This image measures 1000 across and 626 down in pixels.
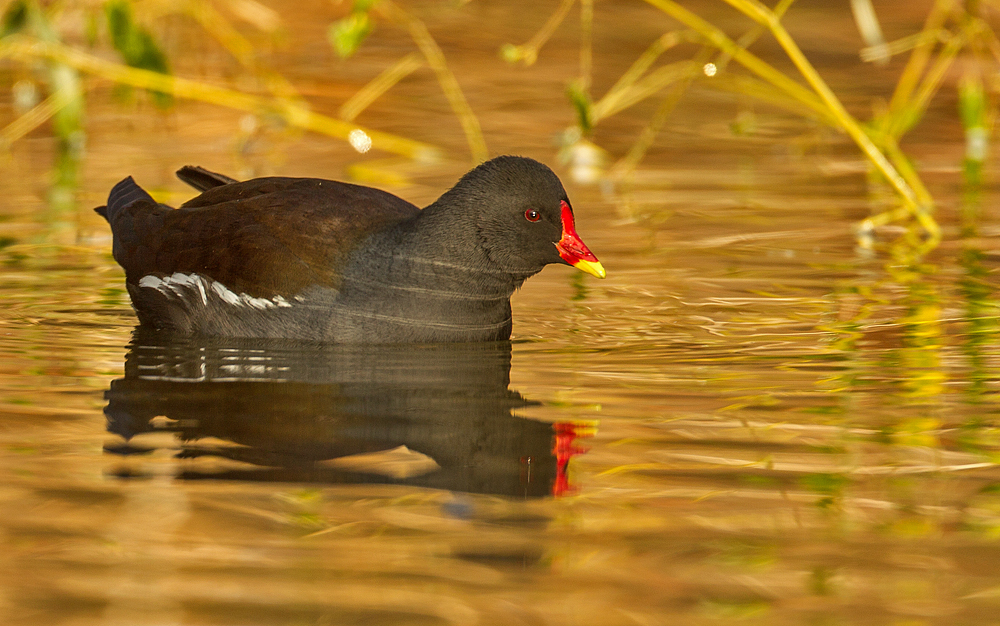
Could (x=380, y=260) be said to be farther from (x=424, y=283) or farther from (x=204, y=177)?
(x=204, y=177)

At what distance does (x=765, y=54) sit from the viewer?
15.6m

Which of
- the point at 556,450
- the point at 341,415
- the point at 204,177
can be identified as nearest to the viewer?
the point at 556,450

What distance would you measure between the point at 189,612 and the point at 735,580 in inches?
46.2

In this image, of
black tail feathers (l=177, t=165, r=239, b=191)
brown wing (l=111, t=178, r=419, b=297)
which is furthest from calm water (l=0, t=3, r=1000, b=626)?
black tail feathers (l=177, t=165, r=239, b=191)

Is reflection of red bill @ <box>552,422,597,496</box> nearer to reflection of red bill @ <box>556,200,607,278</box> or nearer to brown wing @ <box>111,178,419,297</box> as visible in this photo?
reflection of red bill @ <box>556,200,607,278</box>

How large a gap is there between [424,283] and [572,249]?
594 millimetres

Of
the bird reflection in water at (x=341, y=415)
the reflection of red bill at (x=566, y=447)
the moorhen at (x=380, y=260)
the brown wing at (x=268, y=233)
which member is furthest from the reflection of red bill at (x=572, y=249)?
the reflection of red bill at (x=566, y=447)

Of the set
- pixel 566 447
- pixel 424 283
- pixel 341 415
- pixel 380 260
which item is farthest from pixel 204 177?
pixel 566 447

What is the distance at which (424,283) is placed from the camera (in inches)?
223

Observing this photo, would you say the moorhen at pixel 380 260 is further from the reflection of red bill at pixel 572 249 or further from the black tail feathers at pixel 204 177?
the black tail feathers at pixel 204 177

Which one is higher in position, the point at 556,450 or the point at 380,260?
the point at 380,260

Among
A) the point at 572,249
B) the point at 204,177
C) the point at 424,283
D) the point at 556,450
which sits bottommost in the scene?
the point at 556,450

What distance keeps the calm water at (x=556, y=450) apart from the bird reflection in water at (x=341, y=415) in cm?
2

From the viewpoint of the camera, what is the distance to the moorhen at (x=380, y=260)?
18.4 ft
